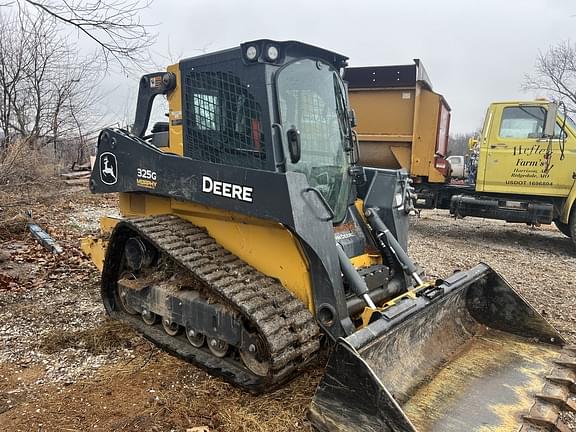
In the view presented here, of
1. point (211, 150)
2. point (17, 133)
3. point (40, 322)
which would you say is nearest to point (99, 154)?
point (211, 150)

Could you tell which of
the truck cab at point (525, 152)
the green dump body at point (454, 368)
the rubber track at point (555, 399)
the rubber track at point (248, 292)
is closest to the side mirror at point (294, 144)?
the rubber track at point (248, 292)

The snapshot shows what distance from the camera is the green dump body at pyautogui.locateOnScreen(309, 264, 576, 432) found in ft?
8.14

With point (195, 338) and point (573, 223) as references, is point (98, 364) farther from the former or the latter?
point (573, 223)

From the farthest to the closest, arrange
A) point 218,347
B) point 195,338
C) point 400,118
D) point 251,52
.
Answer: point 400,118
point 195,338
point 218,347
point 251,52

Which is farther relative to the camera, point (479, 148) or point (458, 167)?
point (458, 167)

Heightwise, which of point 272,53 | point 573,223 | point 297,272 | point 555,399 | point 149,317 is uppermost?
point 272,53

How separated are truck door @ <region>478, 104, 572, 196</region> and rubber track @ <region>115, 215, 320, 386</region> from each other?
678 centimetres

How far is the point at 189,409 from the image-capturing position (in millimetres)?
3002

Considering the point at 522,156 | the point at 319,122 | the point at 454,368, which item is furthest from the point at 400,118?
the point at 454,368

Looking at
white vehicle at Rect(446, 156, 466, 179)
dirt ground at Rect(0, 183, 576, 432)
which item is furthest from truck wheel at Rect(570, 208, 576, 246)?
white vehicle at Rect(446, 156, 466, 179)

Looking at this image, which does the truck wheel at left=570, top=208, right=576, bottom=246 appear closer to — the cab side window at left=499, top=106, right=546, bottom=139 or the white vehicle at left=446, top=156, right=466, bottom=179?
the cab side window at left=499, top=106, right=546, bottom=139

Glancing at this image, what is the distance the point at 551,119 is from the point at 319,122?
5.93 metres

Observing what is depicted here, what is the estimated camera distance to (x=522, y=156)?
338 inches

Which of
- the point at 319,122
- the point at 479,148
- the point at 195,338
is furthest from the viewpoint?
the point at 479,148
